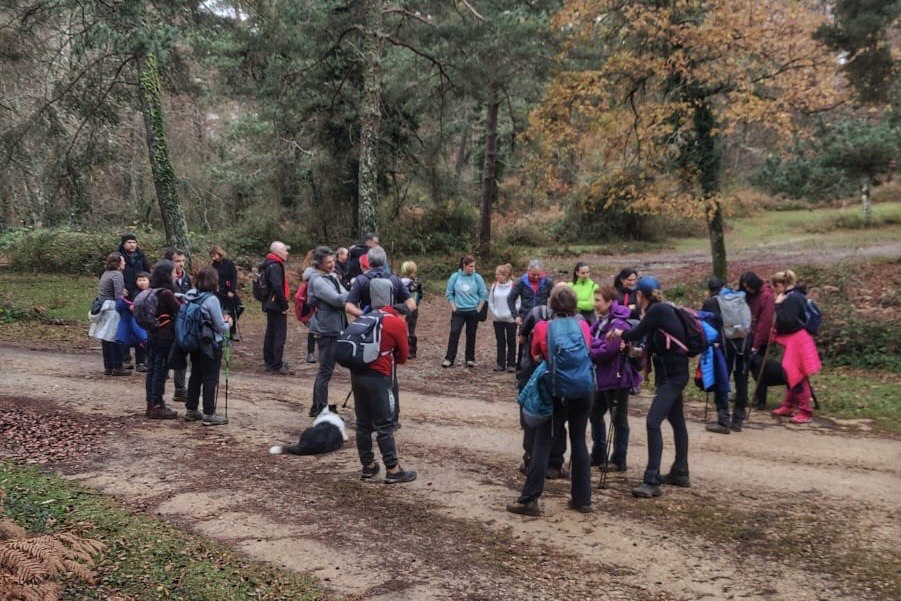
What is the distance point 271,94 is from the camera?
2291 cm

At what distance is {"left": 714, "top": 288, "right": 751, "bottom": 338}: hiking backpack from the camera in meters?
9.17

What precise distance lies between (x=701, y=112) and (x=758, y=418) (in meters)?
11.6

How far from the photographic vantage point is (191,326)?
8414 mm

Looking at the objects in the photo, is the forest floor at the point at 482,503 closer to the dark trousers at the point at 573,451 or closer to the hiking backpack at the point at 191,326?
the dark trousers at the point at 573,451

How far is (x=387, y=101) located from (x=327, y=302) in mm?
16949

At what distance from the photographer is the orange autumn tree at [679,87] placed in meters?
17.2

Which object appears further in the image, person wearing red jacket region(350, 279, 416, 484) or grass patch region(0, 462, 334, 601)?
person wearing red jacket region(350, 279, 416, 484)

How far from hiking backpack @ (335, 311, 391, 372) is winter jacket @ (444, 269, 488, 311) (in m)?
5.69

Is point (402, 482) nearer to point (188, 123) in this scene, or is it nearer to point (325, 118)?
point (325, 118)

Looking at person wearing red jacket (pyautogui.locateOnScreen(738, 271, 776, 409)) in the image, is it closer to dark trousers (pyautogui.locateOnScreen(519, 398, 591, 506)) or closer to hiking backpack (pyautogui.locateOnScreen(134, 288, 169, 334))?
dark trousers (pyautogui.locateOnScreen(519, 398, 591, 506))

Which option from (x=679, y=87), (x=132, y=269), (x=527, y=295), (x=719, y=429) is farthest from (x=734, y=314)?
(x=679, y=87)

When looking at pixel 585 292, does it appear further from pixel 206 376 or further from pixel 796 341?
pixel 206 376

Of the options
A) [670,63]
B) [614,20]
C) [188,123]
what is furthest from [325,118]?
[670,63]

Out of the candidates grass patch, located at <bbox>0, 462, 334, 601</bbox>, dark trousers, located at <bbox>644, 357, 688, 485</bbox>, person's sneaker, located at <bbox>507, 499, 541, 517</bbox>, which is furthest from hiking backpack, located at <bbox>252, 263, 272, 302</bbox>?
dark trousers, located at <bbox>644, 357, 688, 485</bbox>
